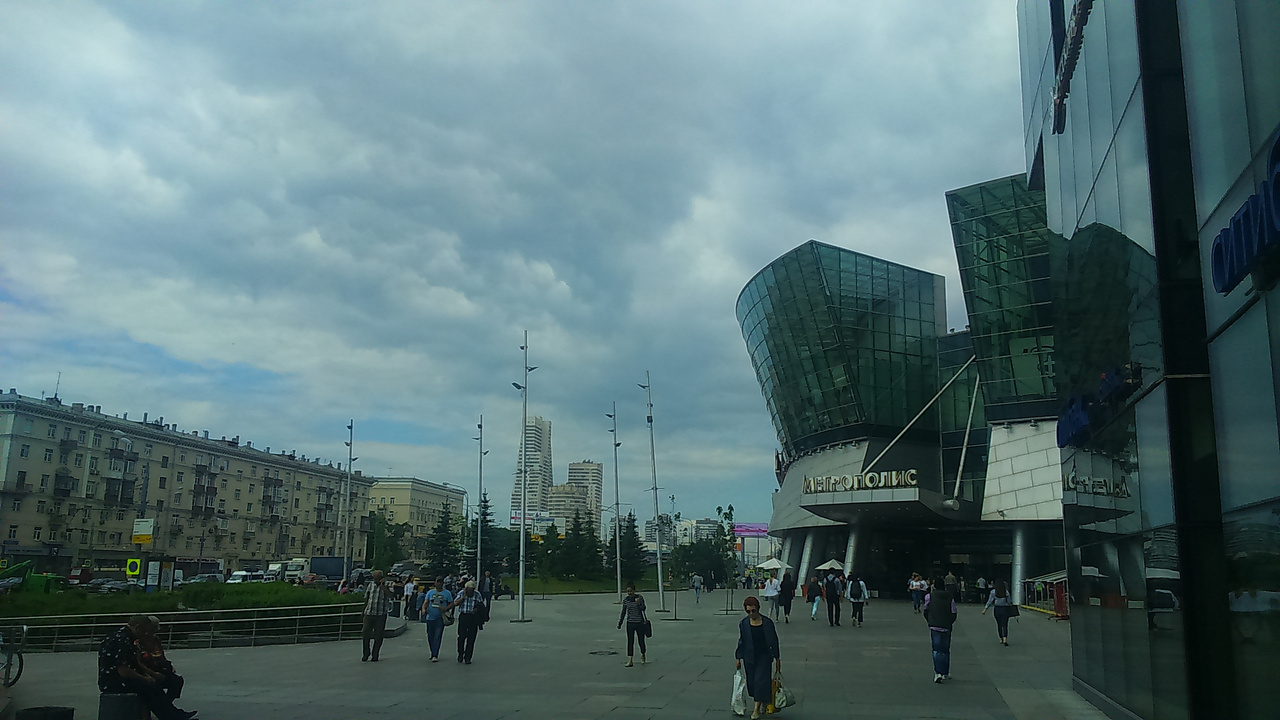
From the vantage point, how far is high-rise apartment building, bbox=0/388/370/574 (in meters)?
65.6

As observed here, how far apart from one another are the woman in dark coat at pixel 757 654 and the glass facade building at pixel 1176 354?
4.07 metres

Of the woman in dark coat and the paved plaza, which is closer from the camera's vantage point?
the woman in dark coat

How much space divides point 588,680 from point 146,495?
6482 centimetres

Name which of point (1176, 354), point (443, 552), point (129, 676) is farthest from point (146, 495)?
point (1176, 354)

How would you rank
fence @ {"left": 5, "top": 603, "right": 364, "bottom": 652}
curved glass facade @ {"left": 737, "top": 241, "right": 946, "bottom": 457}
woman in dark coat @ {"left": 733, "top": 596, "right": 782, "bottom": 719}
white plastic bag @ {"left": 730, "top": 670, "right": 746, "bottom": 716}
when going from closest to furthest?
woman in dark coat @ {"left": 733, "top": 596, "right": 782, "bottom": 719} → white plastic bag @ {"left": 730, "top": 670, "right": 746, "bottom": 716} → fence @ {"left": 5, "top": 603, "right": 364, "bottom": 652} → curved glass facade @ {"left": 737, "top": 241, "right": 946, "bottom": 457}

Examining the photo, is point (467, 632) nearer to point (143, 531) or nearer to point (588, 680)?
point (588, 680)

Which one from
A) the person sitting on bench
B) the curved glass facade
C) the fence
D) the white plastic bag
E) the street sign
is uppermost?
the curved glass facade

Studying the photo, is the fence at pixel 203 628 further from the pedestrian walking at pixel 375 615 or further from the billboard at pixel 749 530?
the billboard at pixel 749 530

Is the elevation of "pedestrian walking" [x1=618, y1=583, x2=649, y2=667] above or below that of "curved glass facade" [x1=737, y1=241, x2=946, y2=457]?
below

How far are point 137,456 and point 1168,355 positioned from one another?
82871 mm

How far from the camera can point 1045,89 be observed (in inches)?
663

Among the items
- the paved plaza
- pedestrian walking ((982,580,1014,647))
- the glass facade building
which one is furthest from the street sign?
the glass facade building

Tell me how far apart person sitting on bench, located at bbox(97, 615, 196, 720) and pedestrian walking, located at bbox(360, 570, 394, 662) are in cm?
774

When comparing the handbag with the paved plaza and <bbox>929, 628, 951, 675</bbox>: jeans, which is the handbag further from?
<bbox>929, 628, 951, 675</bbox>: jeans
